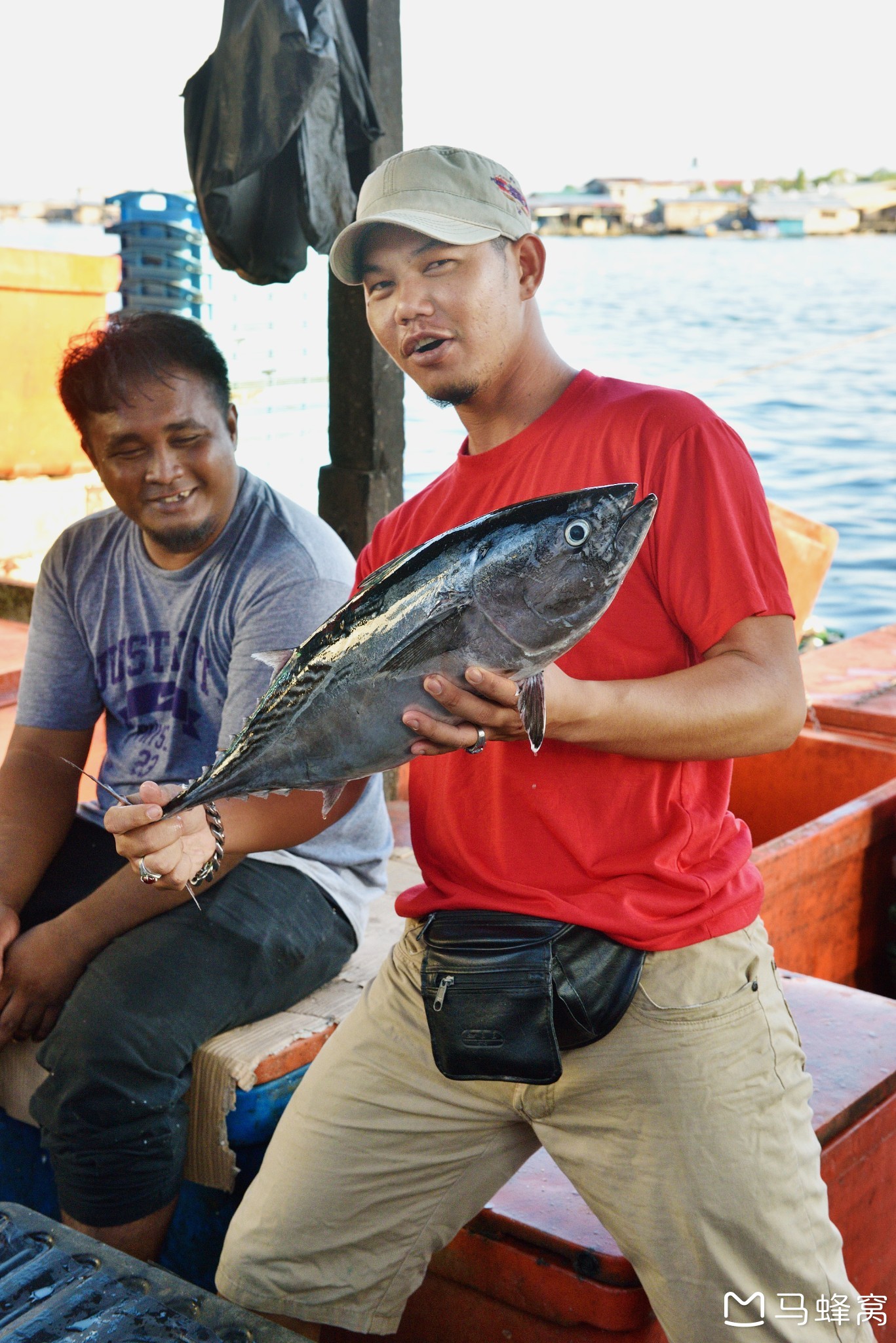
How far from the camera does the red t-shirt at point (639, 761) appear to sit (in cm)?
182

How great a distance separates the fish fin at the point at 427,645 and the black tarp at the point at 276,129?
295 cm

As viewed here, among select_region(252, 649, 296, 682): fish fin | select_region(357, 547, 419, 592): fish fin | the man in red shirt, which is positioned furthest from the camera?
select_region(252, 649, 296, 682): fish fin

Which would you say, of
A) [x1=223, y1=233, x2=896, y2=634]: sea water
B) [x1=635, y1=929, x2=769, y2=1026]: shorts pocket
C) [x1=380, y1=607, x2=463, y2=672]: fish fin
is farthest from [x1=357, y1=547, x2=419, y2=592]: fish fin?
[x1=223, y1=233, x2=896, y2=634]: sea water

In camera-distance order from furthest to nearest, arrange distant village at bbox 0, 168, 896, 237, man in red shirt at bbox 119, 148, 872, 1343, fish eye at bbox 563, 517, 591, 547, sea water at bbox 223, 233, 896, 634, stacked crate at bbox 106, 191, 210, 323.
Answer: distant village at bbox 0, 168, 896, 237, sea water at bbox 223, 233, 896, 634, stacked crate at bbox 106, 191, 210, 323, man in red shirt at bbox 119, 148, 872, 1343, fish eye at bbox 563, 517, 591, 547

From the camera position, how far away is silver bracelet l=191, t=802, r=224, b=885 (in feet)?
6.98

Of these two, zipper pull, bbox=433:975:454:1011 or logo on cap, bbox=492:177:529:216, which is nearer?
zipper pull, bbox=433:975:454:1011

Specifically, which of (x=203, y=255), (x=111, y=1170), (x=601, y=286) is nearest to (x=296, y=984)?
(x=111, y=1170)

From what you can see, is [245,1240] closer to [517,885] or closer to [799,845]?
[517,885]

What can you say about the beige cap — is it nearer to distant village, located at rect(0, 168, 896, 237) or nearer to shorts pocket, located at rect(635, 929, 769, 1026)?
shorts pocket, located at rect(635, 929, 769, 1026)

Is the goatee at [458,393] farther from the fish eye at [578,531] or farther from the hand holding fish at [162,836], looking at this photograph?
the hand holding fish at [162,836]

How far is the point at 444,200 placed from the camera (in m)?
2.01

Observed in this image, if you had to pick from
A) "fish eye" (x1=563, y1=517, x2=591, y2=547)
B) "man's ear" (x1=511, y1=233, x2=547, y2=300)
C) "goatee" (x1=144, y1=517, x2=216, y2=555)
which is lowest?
"goatee" (x1=144, y1=517, x2=216, y2=555)

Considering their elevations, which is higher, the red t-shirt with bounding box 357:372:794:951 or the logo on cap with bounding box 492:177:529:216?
the logo on cap with bounding box 492:177:529:216

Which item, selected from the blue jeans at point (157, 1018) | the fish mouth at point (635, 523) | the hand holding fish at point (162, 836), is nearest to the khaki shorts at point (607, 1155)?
the blue jeans at point (157, 1018)
